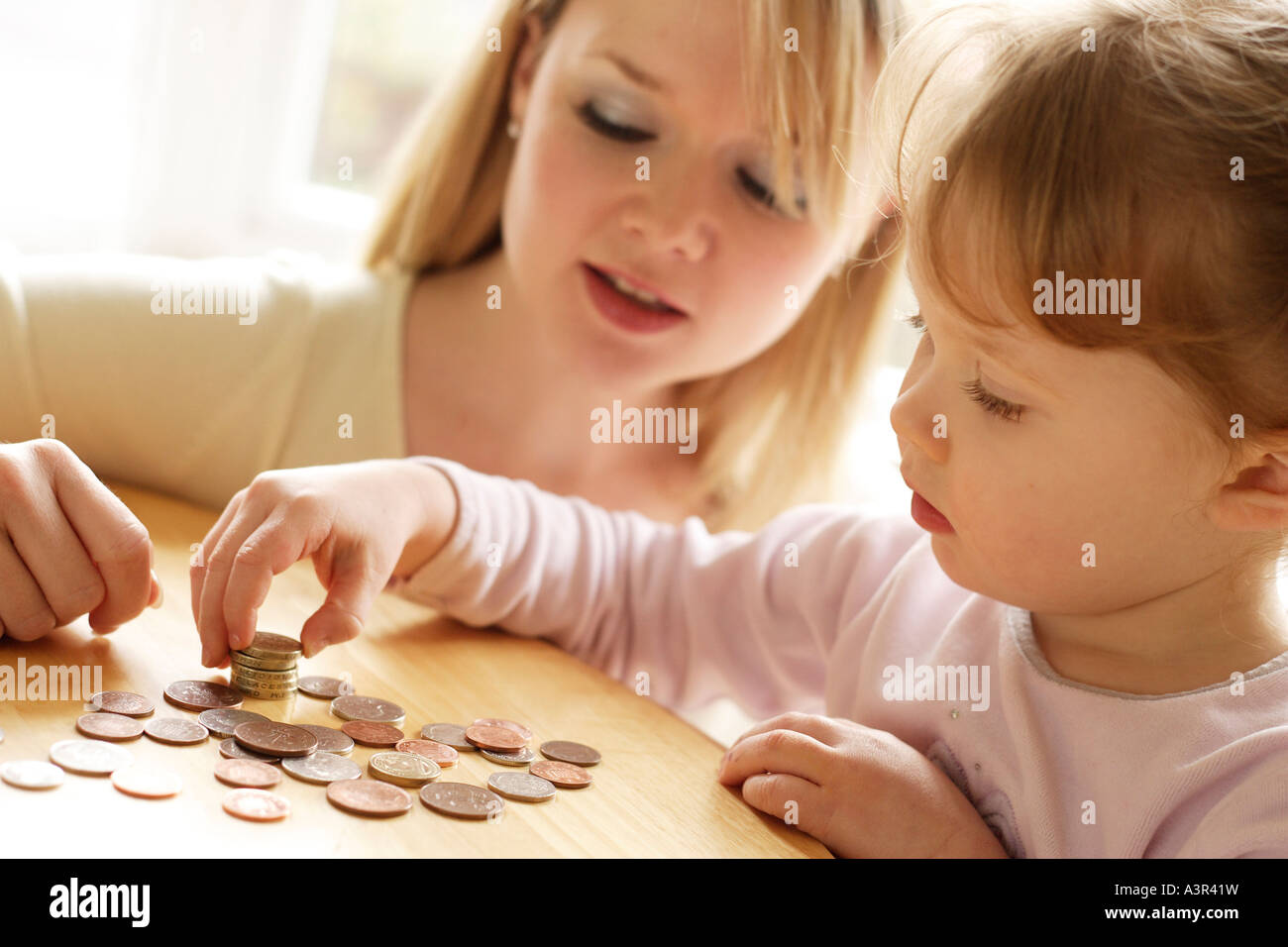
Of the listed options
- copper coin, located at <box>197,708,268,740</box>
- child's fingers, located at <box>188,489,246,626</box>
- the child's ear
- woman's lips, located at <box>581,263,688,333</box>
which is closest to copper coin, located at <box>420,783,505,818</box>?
copper coin, located at <box>197,708,268,740</box>

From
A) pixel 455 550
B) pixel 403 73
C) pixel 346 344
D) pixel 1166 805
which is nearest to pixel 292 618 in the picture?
pixel 455 550

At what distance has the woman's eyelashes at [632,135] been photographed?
4.09 ft

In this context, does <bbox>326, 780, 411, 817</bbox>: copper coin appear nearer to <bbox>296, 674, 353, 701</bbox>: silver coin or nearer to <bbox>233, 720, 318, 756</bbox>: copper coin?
<bbox>233, 720, 318, 756</bbox>: copper coin

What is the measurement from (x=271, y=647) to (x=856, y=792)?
1.29ft

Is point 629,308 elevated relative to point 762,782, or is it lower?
elevated

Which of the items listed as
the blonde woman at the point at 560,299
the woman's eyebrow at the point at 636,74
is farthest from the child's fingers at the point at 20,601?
the woman's eyebrow at the point at 636,74

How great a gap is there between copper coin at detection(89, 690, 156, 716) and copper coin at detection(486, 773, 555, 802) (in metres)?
0.21

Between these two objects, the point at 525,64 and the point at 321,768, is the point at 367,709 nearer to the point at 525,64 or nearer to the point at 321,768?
the point at 321,768

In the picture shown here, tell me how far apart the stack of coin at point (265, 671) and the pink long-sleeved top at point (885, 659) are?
237mm

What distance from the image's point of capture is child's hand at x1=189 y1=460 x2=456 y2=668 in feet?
2.78

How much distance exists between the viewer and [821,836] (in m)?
0.81

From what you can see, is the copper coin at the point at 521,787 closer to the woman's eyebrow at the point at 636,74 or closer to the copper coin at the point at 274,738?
the copper coin at the point at 274,738

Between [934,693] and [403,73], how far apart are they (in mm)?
2014

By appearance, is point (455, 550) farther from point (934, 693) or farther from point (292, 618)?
point (934, 693)
